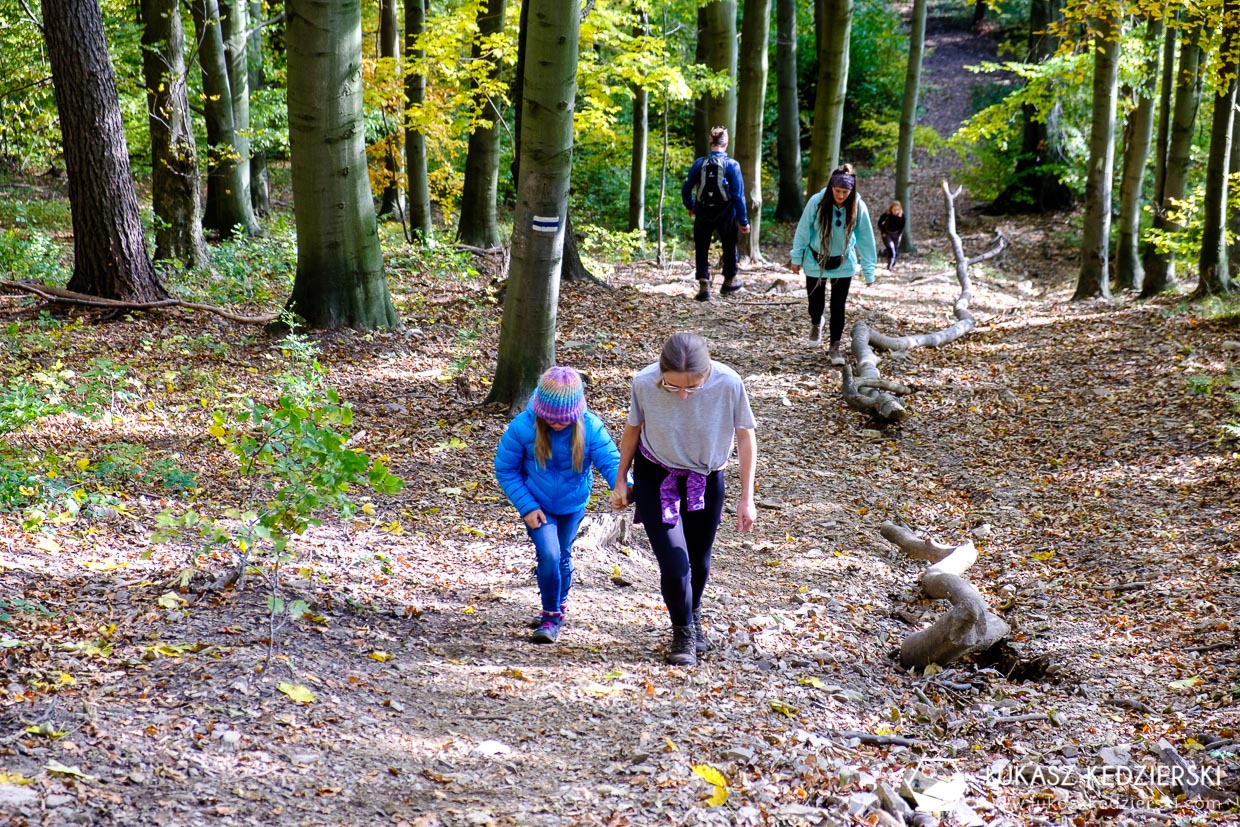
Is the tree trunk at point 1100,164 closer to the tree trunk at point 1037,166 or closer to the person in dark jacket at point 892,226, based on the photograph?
the person in dark jacket at point 892,226

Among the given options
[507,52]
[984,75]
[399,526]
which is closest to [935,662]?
[399,526]

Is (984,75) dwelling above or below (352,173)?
above

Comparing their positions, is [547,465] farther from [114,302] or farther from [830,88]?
[830,88]

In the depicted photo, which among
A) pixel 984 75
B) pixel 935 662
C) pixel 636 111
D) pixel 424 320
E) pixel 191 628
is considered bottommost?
pixel 935 662

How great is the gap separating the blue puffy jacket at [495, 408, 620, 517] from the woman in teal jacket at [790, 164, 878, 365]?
223 inches

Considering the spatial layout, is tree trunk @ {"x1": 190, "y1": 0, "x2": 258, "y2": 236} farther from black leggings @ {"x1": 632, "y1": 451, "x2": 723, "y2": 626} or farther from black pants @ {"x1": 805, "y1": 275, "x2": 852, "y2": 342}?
black leggings @ {"x1": 632, "y1": 451, "x2": 723, "y2": 626}

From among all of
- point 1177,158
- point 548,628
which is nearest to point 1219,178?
point 1177,158

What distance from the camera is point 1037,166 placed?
26703 millimetres

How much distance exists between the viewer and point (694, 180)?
1211 centimetres

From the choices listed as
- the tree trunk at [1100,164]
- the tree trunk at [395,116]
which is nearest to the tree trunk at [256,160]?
the tree trunk at [395,116]

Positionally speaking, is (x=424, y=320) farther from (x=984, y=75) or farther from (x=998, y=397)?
(x=984, y=75)

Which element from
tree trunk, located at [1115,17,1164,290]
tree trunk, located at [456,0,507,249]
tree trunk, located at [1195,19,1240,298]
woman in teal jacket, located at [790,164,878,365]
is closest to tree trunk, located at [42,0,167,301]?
tree trunk, located at [456,0,507,249]

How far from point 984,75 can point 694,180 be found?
3365cm

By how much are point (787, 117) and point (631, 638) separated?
77.0 ft
